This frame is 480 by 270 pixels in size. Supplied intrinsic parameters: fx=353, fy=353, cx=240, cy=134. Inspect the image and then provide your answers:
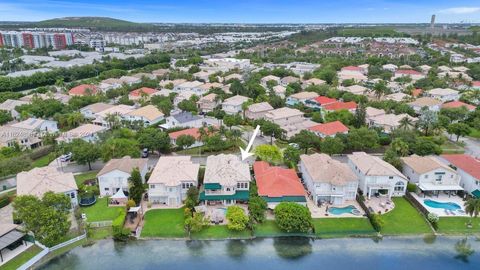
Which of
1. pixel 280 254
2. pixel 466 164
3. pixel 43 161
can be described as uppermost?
pixel 466 164

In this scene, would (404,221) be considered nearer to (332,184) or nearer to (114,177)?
(332,184)

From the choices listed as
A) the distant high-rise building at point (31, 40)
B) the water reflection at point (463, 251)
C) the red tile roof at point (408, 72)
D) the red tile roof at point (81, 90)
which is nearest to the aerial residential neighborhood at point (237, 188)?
the water reflection at point (463, 251)

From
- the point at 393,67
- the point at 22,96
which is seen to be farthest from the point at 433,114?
the point at 22,96

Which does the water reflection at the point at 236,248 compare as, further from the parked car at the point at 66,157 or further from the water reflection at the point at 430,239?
the parked car at the point at 66,157

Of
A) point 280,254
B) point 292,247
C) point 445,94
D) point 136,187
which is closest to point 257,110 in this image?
point 136,187

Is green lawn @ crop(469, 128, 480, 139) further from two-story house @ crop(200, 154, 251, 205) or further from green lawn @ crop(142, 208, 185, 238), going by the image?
green lawn @ crop(142, 208, 185, 238)

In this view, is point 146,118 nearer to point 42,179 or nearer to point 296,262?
point 42,179
